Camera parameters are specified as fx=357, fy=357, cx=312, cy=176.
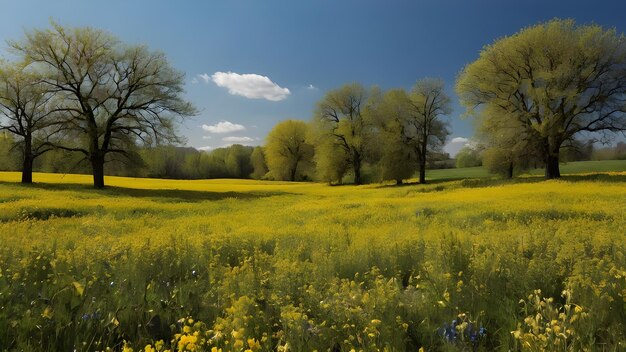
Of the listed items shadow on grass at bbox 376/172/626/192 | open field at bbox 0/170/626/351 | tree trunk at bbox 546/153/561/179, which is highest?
tree trunk at bbox 546/153/561/179

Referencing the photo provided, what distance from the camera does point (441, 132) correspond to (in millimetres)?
41312

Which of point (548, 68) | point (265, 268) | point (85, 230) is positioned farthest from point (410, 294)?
point (548, 68)

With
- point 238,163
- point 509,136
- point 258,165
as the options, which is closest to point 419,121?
point 509,136

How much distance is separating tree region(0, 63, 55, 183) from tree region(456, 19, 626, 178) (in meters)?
32.4

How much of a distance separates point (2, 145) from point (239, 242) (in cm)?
3078

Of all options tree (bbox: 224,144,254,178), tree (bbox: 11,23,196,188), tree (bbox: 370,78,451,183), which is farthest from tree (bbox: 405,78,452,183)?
tree (bbox: 224,144,254,178)

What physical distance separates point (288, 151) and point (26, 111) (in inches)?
1657

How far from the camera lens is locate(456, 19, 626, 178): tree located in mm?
25312

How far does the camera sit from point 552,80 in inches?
1029

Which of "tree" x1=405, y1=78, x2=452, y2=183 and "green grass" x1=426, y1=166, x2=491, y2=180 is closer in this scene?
"tree" x1=405, y1=78, x2=452, y2=183

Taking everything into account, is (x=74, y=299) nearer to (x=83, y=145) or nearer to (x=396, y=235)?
(x=396, y=235)

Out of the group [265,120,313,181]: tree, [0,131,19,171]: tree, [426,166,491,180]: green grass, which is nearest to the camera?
[0,131,19,171]: tree

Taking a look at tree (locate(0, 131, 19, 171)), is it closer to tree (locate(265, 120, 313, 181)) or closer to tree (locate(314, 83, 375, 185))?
tree (locate(314, 83, 375, 185))

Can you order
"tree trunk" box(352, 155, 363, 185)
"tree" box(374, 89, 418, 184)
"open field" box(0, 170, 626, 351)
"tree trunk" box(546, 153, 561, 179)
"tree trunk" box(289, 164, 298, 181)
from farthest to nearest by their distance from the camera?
"tree trunk" box(289, 164, 298, 181) < "tree trunk" box(352, 155, 363, 185) < "tree" box(374, 89, 418, 184) < "tree trunk" box(546, 153, 561, 179) < "open field" box(0, 170, 626, 351)
